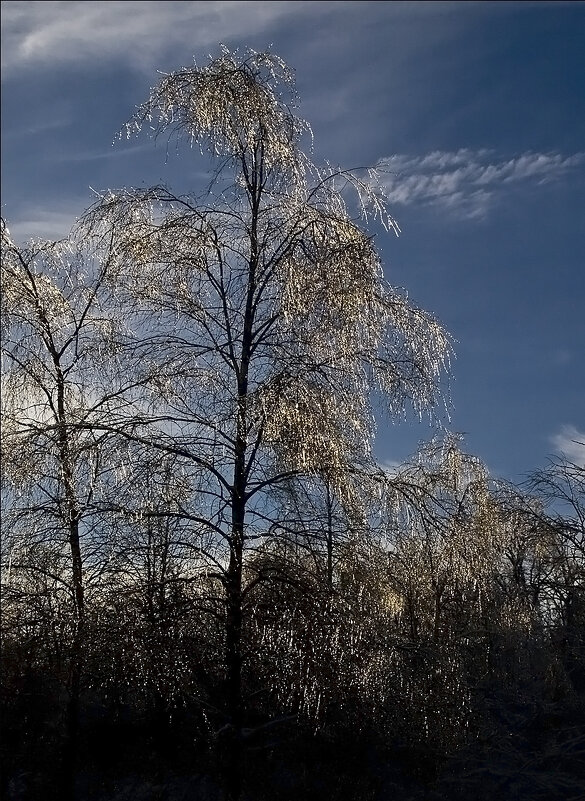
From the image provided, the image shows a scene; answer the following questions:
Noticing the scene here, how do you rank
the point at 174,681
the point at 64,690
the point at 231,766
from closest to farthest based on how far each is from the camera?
the point at 174,681
the point at 231,766
the point at 64,690

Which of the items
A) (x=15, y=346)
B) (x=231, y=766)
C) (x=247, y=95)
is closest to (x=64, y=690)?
(x=231, y=766)

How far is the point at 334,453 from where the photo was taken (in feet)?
16.4

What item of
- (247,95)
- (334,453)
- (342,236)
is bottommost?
(334,453)

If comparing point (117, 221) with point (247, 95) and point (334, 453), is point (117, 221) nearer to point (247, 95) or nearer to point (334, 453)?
point (247, 95)

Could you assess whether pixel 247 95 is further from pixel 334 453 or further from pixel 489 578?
pixel 489 578

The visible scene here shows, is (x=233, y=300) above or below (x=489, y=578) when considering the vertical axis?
above

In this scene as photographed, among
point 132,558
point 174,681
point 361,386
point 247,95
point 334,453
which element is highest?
point 247,95

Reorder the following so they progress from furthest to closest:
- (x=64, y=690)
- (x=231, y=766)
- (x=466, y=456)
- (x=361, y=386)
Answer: (x=466, y=456) < (x=64, y=690) < (x=361, y=386) < (x=231, y=766)

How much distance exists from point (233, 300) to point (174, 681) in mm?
2574

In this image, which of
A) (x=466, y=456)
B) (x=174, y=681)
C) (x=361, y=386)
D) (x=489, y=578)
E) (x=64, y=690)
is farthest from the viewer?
(x=466, y=456)

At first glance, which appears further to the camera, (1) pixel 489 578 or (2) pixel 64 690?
(1) pixel 489 578

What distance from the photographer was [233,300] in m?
5.73

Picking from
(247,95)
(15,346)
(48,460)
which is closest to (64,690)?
(48,460)

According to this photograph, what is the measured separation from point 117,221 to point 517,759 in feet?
16.2
